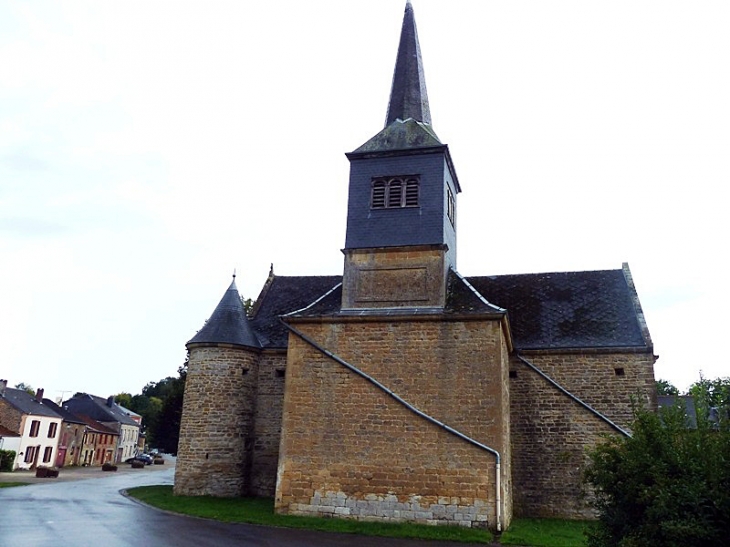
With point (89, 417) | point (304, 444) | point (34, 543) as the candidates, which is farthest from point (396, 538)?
point (89, 417)

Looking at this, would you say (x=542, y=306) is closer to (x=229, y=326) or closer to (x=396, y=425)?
(x=396, y=425)

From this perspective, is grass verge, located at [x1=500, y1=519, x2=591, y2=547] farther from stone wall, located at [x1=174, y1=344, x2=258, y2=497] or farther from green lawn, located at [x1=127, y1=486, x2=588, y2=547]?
stone wall, located at [x1=174, y1=344, x2=258, y2=497]

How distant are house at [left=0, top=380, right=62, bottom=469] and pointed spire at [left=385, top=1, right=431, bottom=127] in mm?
34596

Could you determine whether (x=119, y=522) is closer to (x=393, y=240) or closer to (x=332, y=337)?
(x=332, y=337)

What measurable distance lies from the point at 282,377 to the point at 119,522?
322 inches

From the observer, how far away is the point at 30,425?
40281 mm

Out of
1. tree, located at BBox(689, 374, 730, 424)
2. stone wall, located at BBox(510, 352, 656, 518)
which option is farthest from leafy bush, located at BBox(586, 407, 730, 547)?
stone wall, located at BBox(510, 352, 656, 518)

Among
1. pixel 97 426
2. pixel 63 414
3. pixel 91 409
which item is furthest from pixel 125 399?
pixel 63 414

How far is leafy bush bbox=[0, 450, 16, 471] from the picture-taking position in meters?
35.9

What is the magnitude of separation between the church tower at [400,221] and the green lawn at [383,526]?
616 cm

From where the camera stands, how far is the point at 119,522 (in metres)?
14.1

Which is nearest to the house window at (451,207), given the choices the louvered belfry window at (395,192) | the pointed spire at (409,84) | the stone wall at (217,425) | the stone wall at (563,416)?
the louvered belfry window at (395,192)

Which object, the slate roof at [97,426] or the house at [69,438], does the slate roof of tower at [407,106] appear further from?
the slate roof at [97,426]

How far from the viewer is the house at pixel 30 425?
39.3 meters
